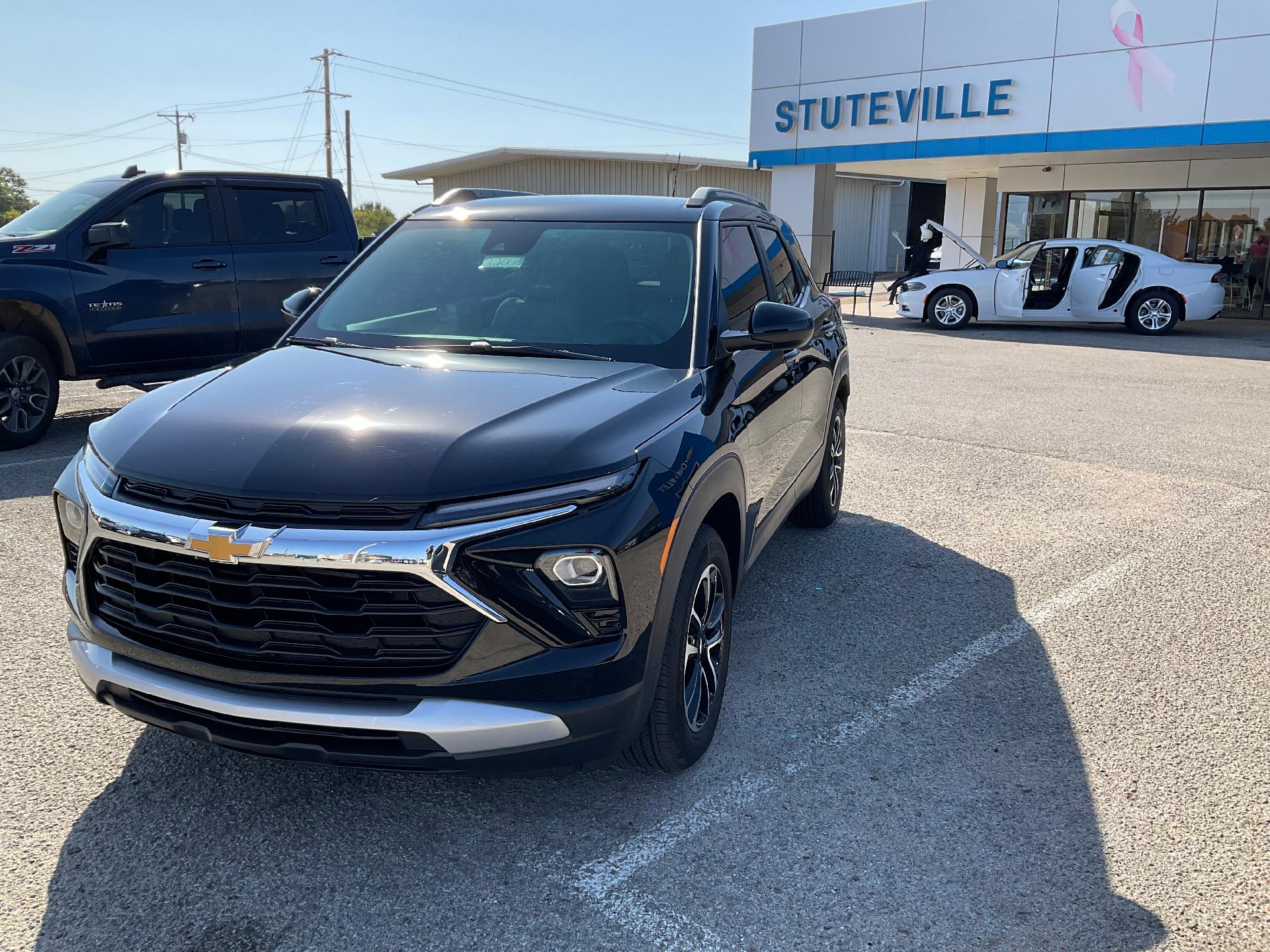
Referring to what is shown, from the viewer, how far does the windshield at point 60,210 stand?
800 cm

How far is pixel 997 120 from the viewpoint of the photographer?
1995 cm

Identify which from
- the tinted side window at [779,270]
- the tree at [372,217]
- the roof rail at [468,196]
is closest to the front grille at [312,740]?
the roof rail at [468,196]

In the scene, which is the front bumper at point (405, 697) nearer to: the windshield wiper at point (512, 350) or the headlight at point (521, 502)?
the headlight at point (521, 502)

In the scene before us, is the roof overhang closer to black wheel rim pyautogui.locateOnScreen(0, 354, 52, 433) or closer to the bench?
the bench

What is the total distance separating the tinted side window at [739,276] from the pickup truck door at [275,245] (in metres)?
5.18

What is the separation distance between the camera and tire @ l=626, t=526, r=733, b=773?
2.98 meters

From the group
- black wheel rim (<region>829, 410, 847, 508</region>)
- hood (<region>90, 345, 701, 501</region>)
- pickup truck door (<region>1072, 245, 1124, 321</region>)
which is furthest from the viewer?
pickup truck door (<region>1072, 245, 1124, 321</region>)

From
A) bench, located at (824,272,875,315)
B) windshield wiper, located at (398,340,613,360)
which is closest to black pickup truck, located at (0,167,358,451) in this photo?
windshield wiper, located at (398,340,613,360)

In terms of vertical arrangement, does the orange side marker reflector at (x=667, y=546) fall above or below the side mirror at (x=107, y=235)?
below

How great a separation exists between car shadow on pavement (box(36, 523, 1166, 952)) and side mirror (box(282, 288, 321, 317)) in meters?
1.75

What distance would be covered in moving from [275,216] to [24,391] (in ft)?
8.30

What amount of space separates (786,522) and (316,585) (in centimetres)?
406

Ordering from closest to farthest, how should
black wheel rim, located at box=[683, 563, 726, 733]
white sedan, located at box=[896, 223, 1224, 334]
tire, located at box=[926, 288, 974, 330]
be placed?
1. black wheel rim, located at box=[683, 563, 726, 733]
2. white sedan, located at box=[896, 223, 1224, 334]
3. tire, located at box=[926, 288, 974, 330]

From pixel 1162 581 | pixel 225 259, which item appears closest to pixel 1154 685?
pixel 1162 581
